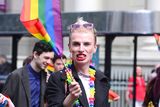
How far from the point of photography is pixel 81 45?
14.4 ft

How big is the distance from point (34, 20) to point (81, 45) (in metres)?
0.84

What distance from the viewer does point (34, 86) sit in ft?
21.0

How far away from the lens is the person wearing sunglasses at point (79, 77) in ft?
14.3

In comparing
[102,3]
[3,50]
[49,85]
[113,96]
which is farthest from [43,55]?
[102,3]

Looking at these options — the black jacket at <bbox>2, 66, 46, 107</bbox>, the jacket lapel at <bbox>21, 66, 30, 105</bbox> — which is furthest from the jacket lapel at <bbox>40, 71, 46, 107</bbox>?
the jacket lapel at <bbox>21, 66, 30, 105</bbox>

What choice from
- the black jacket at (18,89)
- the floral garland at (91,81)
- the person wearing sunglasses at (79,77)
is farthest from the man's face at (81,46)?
the black jacket at (18,89)

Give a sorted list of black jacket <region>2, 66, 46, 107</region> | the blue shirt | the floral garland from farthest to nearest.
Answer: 1. the blue shirt
2. black jacket <region>2, 66, 46, 107</region>
3. the floral garland

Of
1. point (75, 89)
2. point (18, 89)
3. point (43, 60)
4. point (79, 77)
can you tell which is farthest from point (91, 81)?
point (43, 60)

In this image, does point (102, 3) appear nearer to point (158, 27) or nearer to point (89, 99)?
point (158, 27)

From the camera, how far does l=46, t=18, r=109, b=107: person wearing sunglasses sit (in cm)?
436

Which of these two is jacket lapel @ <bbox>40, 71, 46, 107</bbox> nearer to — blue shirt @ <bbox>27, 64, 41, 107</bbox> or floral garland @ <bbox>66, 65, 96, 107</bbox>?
blue shirt @ <bbox>27, 64, 41, 107</bbox>

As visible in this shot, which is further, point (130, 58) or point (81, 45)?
point (130, 58)

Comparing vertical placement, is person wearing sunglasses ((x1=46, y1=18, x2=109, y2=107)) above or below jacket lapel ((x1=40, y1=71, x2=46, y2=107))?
above

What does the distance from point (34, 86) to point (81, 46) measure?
2108mm
